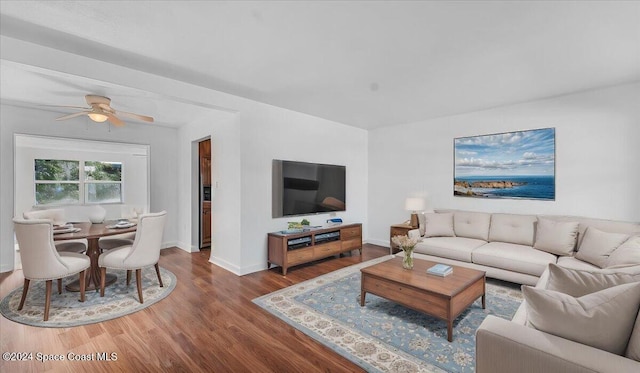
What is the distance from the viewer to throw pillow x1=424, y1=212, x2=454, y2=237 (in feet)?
13.9

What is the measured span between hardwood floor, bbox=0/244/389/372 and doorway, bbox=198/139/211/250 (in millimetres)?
2299

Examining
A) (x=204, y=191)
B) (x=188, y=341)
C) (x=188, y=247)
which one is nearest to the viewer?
(x=188, y=341)

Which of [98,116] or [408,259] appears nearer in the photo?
[408,259]

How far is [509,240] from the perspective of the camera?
12.5 feet

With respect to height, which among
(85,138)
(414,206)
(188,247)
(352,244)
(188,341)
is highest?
(85,138)

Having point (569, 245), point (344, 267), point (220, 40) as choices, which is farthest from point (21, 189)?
point (569, 245)

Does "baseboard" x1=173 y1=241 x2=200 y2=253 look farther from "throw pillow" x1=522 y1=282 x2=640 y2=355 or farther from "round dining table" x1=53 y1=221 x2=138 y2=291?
"throw pillow" x1=522 y1=282 x2=640 y2=355

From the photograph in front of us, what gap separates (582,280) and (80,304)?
13.9 ft

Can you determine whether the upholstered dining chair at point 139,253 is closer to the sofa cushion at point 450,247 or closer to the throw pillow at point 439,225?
the sofa cushion at point 450,247

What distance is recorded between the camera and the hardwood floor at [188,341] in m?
1.98

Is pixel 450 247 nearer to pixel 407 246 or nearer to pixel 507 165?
pixel 407 246

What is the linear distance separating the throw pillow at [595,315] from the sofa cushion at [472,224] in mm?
3023

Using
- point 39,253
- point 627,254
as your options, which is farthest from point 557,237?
point 39,253

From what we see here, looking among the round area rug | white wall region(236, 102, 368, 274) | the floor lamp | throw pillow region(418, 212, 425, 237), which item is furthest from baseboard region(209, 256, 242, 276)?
the floor lamp
